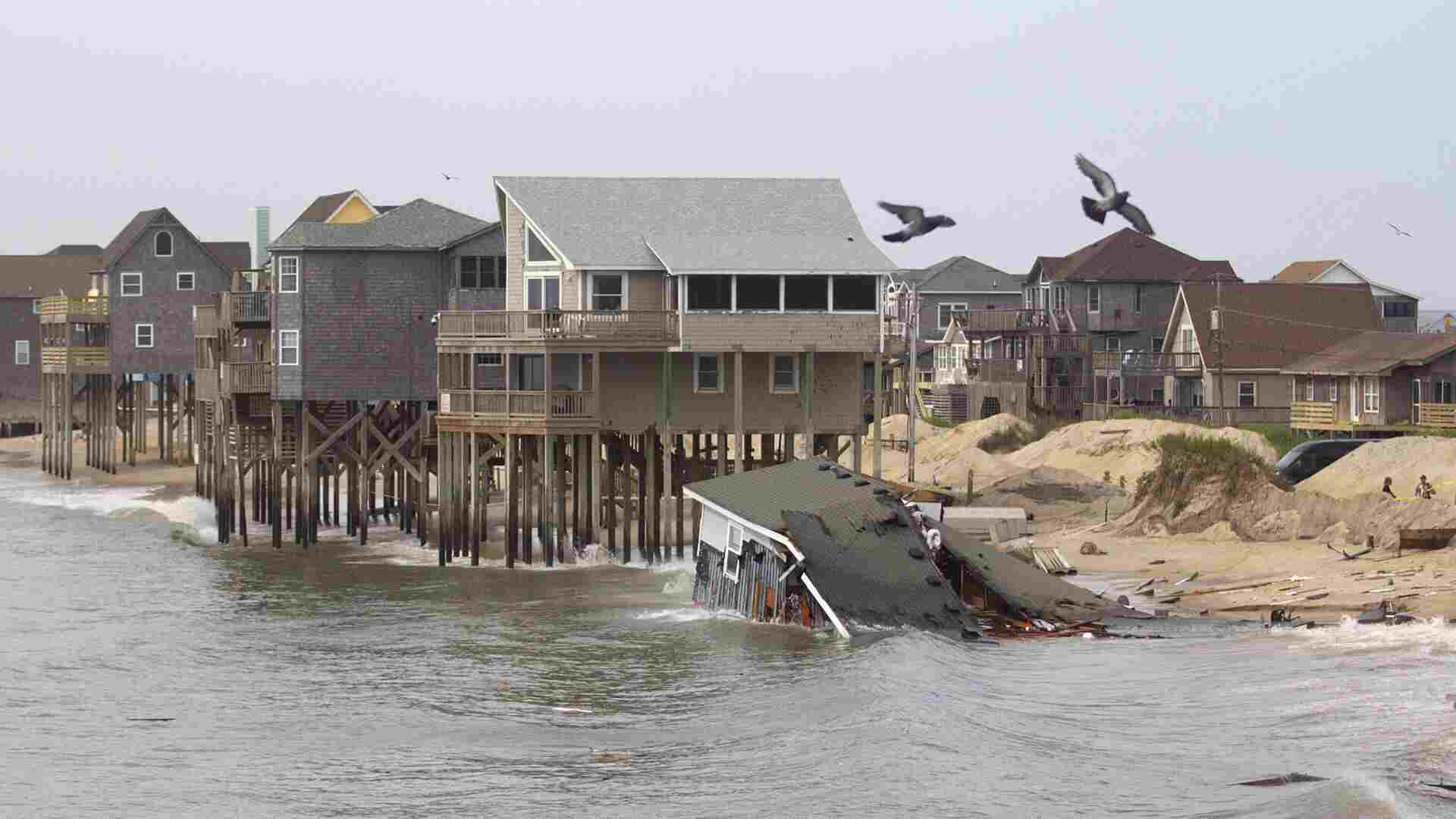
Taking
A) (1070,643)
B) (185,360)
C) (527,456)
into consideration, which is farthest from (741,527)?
(185,360)

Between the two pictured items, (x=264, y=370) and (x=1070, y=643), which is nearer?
(x=1070, y=643)

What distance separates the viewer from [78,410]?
365ft

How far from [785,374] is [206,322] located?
85.6ft

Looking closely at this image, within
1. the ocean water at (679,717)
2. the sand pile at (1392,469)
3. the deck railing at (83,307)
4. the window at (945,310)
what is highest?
the window at (945,310)

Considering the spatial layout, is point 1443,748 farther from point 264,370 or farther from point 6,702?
point 264,370

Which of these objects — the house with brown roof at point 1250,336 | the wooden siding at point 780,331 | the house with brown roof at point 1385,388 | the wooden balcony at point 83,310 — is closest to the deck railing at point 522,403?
the wooden siding at point 780,331

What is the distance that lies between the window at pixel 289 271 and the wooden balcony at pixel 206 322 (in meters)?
11.4

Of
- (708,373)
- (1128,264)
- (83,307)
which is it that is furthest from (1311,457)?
(83,307)

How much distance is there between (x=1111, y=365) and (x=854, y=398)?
45.6 meters

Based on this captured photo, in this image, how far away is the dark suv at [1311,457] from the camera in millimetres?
59406

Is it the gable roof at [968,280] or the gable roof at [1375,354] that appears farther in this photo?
the gable roof at [968,280]

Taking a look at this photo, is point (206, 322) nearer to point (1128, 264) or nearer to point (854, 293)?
point (854, 293)

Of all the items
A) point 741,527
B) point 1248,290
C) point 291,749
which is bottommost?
point 291,749

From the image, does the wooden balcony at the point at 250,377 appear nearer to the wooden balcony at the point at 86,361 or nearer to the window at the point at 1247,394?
the wooden balcony at the point at 86,361
